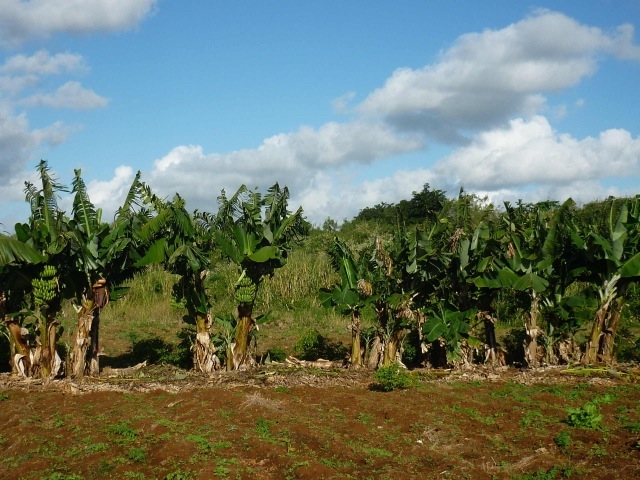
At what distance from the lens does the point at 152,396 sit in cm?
1101

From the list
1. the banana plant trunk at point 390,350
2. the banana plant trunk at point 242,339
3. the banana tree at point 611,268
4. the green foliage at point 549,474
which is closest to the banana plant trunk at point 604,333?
the banana tree at point 611,268

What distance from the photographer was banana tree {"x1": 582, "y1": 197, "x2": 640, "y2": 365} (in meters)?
12.3

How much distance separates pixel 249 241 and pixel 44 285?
3.65 meters

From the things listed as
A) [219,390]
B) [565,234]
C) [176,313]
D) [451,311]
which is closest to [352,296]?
[451,311]

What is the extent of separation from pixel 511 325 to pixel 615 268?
457cm

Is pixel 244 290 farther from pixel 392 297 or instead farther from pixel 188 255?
pixel 392 297

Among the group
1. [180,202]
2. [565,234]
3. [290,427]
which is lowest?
[290,427]

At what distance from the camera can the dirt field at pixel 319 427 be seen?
24.4 ft

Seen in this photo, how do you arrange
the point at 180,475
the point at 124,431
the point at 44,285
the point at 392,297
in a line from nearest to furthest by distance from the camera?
the point at 180,475, the point at 124,431, the point at 44,285, the point at 392,297

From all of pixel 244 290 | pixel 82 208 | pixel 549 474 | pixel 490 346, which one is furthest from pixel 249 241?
pixel 549 474

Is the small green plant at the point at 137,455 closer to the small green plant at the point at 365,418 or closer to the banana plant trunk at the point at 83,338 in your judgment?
the small green plant at the point at 365,418

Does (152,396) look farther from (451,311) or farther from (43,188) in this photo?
(451,311)

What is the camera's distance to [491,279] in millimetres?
12625

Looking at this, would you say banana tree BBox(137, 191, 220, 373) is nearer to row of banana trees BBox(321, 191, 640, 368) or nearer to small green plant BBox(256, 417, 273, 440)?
row of banana trees BBox(321, 191, 640, 368)
